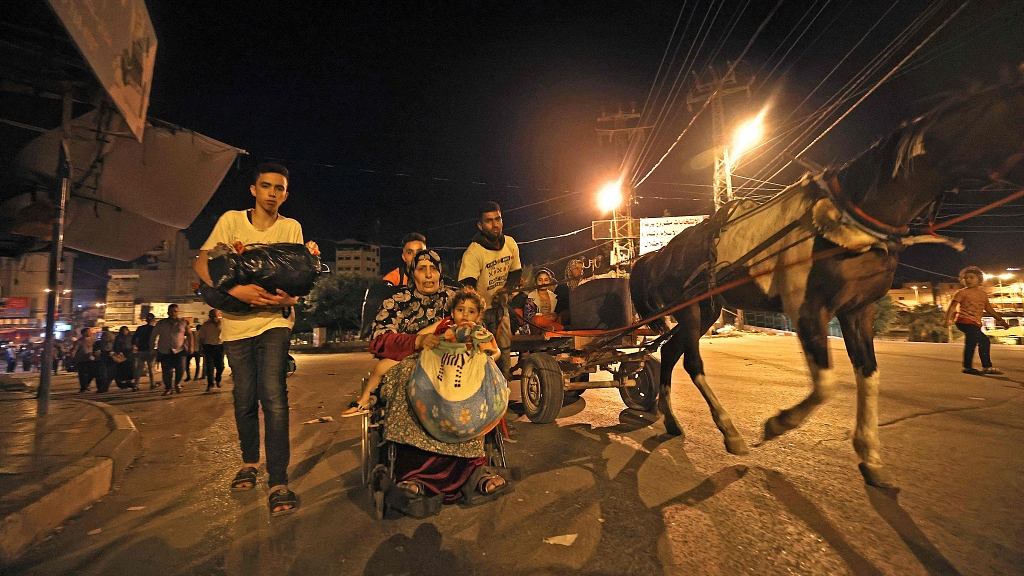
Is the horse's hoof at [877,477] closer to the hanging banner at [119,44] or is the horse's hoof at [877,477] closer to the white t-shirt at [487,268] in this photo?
the white t-shirt at [487,268]

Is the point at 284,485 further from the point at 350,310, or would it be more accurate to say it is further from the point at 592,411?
the point at 350,310

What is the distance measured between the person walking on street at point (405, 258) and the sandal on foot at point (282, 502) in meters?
1.85

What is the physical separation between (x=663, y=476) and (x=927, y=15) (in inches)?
348

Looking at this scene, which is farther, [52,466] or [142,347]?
[142,347]

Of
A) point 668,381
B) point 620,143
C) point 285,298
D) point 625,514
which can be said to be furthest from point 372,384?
point 620,143

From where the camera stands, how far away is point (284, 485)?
9.78 ft

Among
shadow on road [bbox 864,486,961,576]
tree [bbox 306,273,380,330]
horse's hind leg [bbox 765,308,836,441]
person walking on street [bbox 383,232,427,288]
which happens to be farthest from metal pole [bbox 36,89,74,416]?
tree [bbox 306,273,380,330]

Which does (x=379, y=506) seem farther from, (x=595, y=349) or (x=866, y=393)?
(x=595, y=349)

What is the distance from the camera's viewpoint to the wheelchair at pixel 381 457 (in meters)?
2.72

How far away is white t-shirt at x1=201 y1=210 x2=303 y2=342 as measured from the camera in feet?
9.91

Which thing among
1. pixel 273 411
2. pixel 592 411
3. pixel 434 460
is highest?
pixel 273 411

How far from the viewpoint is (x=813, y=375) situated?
119 inches

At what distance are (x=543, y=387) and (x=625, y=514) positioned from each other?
2.34 m

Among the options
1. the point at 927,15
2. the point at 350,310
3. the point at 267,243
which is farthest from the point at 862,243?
the point at 350,310
